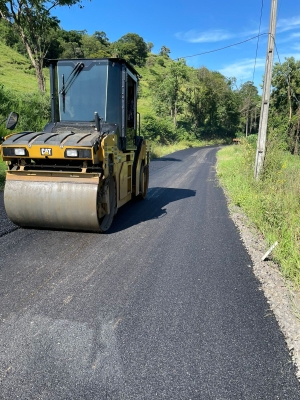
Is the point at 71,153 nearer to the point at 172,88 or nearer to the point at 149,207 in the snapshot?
the point at 149,207

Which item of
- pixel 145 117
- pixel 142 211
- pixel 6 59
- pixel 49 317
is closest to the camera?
pixel 49 317

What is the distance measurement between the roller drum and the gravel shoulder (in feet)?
8.15

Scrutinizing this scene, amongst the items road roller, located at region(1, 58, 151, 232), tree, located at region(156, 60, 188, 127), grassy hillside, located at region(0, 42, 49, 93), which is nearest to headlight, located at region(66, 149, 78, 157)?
road roller, located at region(1, 58, 151, 232)

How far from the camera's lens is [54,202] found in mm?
4922

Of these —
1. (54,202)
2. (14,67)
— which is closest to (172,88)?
(14,67)

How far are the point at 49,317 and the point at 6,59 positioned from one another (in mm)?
46398

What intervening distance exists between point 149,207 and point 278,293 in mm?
4316

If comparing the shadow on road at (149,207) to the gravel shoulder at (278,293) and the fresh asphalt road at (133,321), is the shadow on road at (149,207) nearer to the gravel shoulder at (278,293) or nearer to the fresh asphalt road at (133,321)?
the fresh asphalt road at (133,321)

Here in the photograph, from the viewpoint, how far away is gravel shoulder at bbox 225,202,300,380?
113 inches

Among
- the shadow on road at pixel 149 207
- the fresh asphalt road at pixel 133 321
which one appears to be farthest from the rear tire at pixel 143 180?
the fresh asphalt road at pixel 133 321

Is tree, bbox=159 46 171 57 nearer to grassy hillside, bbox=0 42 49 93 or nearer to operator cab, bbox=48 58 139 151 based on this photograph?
grassy hillside, bbox=0 42 49 93

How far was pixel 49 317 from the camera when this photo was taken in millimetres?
3018

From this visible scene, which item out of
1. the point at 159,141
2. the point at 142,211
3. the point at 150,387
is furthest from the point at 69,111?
the point at 159,141

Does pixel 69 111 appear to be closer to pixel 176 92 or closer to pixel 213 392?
pixel 213 392
